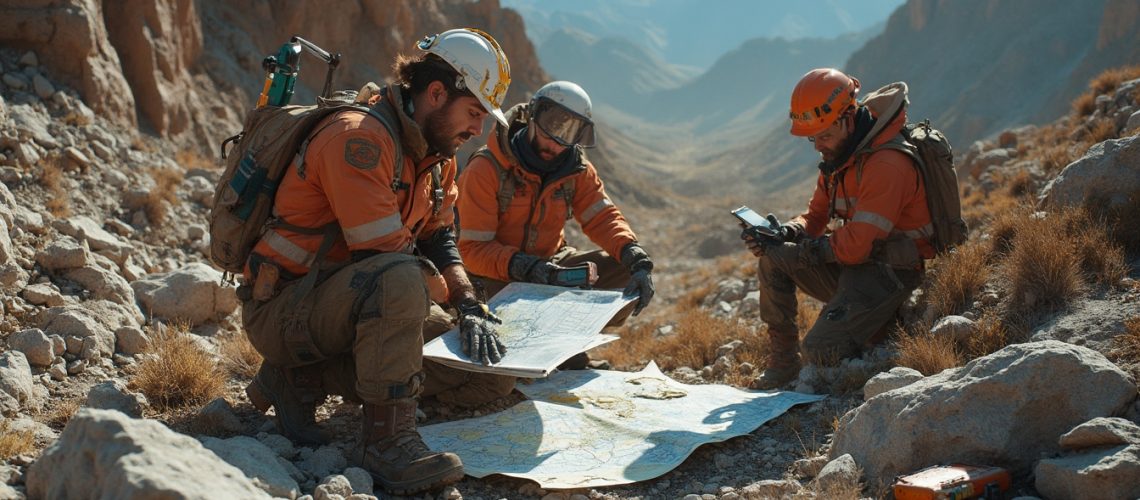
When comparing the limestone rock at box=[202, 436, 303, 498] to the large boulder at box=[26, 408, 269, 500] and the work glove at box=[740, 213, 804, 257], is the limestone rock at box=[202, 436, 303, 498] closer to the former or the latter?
the large boulder at box=[26, 408, 269, 500]

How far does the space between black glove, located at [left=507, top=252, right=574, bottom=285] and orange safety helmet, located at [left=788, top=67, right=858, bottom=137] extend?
68.6 inches

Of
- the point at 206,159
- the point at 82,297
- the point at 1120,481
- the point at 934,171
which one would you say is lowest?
the point at 1120,481

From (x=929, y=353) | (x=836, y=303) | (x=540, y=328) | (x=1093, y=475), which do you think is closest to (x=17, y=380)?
(x=540, y=328)

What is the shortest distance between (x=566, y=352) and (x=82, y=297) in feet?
10.9

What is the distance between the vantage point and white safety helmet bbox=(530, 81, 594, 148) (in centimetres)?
615

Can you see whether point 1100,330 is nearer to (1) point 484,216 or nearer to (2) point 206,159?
(1) point 484,216

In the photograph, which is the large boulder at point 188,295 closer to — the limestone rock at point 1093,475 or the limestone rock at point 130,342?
the limestone rock at point 130,342

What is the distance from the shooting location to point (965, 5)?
51188 millimetres

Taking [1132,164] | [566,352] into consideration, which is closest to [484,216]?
[566,352]

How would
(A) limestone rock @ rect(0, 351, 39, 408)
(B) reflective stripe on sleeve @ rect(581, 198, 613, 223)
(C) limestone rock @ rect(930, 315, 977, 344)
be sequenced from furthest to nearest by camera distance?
(B) reflective stripe on sleeve @ rect(581, 198, 613, 223)
(C) limestone rock @ rect(930, 315, 977, 344)
(A) limestone rock @ rect(0, 351, 39, 408)

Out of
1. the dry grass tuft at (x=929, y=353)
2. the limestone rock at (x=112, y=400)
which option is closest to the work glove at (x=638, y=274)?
the dry grass tuft at (x=929, y=353)

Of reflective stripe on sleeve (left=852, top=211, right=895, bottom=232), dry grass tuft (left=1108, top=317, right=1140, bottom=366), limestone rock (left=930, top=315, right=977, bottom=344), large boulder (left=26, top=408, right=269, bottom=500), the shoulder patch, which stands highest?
reflective stripe on sleeve (left=852, top=211, right=895, bottom=232)

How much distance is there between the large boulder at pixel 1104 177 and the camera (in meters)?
5.59

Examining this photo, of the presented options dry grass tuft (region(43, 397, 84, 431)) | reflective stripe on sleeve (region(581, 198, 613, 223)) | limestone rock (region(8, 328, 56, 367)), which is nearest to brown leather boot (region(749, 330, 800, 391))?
reflective stripe on sleeve (region(581, 198, 613, 223))
